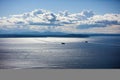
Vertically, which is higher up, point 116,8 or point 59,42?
point 116,8

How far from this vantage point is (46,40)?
16.1 ft

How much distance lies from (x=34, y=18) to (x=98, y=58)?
3.13ft

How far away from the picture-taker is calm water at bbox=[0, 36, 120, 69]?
15.9ft

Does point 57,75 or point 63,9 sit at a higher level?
point 63,9

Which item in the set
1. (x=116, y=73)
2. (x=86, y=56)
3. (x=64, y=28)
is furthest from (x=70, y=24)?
(x=116, y=73)

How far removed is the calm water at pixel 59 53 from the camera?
15.9ft

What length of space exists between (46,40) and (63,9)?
445 millimetres

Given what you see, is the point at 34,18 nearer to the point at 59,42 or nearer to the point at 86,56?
the point at 59,42

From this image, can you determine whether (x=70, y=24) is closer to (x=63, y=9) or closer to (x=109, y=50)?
(x=63, y=9)

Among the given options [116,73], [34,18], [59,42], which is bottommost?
[116,73]

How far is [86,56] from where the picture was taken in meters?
4.88

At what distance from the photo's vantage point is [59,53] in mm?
4844

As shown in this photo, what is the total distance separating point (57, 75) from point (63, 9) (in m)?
0.83

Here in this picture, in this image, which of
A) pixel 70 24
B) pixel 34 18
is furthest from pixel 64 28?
pixel 34 18
